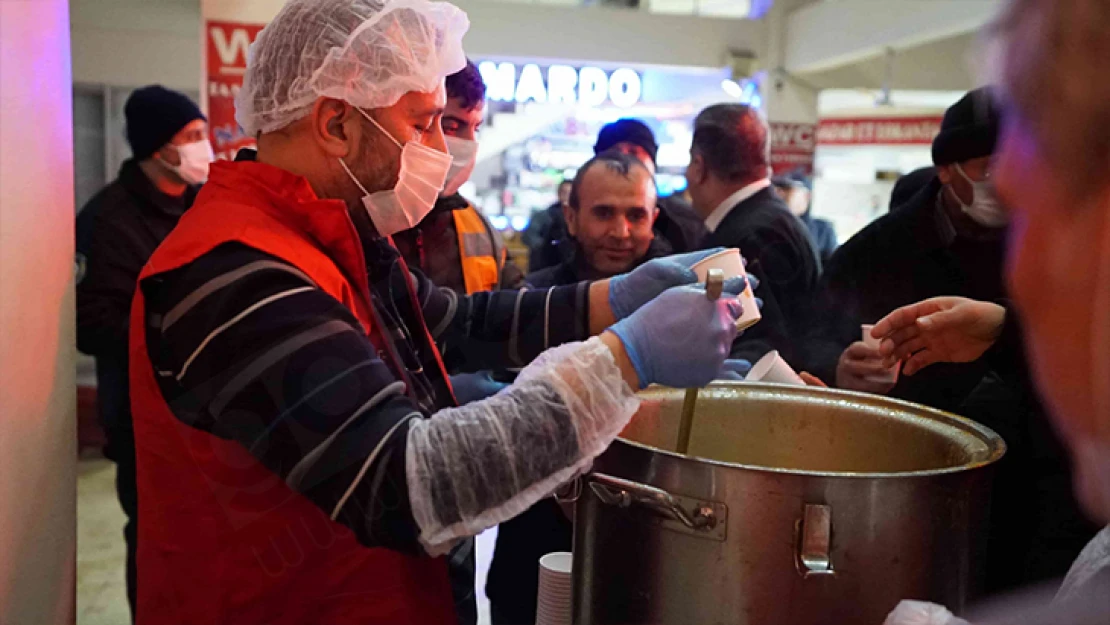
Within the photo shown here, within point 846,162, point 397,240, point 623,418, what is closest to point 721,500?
point 623,418

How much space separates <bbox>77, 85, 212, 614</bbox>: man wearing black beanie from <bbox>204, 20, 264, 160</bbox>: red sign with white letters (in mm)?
655

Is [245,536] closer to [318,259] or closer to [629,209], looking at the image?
[318,259]

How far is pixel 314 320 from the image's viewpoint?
1.00m

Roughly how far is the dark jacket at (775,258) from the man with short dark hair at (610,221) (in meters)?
0.24

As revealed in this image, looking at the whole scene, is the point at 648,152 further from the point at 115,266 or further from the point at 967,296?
the point at 115,266

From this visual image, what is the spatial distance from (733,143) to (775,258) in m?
0.47

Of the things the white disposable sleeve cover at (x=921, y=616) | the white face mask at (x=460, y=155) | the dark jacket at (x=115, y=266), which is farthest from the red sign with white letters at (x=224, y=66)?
the white disposable sleeve cover at (x=921, y=616)

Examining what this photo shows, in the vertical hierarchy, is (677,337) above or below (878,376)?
above

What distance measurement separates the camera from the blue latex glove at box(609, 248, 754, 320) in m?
1.49

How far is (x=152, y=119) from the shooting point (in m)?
3.06

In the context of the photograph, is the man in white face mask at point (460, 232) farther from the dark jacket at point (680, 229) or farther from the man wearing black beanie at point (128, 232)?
the man wearing black beanie at point (128, 232)

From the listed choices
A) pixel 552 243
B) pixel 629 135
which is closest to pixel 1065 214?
pixel 552 243

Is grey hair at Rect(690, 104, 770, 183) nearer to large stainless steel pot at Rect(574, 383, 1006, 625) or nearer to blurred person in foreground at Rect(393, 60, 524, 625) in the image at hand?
blurred person in foreground at Rect(393, 60, 524, 625)

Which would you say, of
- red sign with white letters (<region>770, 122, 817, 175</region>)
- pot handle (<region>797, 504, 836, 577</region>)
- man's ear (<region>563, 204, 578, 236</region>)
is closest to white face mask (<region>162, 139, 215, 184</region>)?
man's ear (<region>563, 204, 578, 236</region>)
